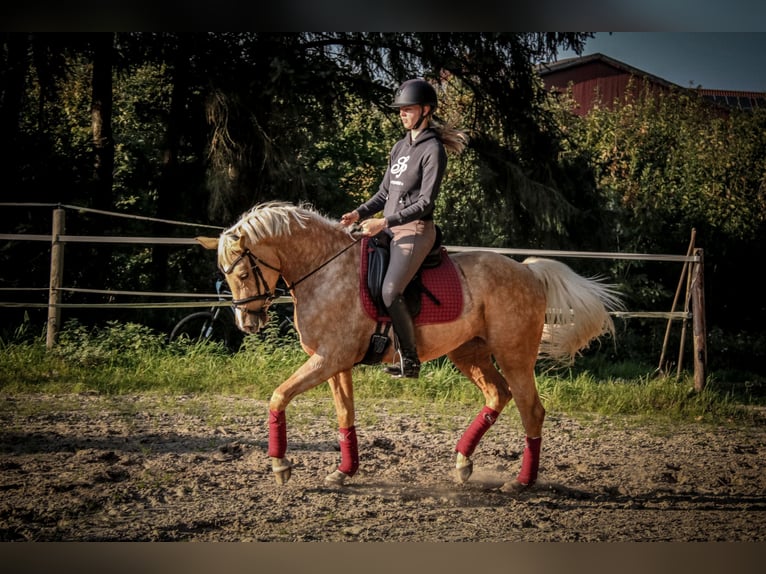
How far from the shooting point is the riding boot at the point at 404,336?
12.5 ft

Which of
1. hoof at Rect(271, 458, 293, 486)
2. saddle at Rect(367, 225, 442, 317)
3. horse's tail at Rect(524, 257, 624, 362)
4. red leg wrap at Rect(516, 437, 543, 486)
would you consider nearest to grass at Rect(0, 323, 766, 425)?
horse's tail at Rect(524, 257, 624, 362)

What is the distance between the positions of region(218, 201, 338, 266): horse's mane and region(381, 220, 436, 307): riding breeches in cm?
48

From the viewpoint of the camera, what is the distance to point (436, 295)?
396 cm

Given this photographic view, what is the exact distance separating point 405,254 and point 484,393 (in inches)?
38.3

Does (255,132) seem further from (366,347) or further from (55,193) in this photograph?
(366,347)

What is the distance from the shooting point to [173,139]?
28.3 ft

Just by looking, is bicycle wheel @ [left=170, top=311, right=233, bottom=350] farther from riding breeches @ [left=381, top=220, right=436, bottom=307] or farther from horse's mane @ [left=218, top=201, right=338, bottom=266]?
riding breeches @ [left=381, top=220, right=436, bottom=307]

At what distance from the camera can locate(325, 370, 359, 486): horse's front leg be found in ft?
13.0

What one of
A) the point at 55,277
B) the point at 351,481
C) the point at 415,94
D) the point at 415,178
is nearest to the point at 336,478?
the point at 351,481

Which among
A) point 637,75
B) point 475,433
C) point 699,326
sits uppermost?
point 637,75

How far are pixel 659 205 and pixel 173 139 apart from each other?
6.96 m

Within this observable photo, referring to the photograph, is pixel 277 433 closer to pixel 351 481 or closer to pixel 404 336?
pixel 351 481

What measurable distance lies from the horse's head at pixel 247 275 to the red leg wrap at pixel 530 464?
1.55 m
